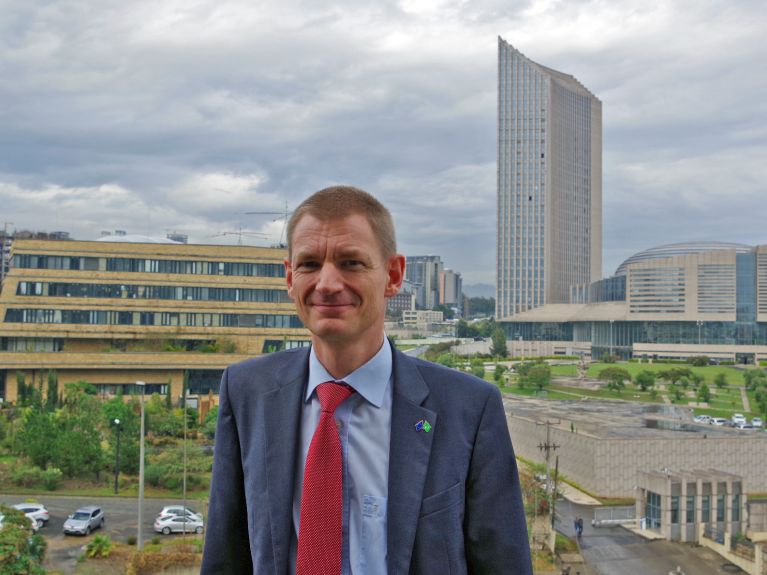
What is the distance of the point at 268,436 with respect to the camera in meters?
2.26

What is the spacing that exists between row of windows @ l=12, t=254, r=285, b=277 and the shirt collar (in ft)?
125

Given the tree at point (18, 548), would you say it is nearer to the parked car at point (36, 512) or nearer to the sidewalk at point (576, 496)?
the parked car at point (36, 512)

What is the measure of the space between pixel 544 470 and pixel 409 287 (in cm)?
13609

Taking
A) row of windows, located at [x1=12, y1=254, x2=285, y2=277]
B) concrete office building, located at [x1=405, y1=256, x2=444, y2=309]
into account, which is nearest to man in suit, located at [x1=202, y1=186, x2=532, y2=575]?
row of windows, located at [x1=12, y1=254, x2=285, y2=277]

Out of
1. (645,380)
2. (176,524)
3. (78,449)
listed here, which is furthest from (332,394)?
(645,380)

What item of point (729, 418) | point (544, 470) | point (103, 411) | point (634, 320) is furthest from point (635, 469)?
point (634, 320)

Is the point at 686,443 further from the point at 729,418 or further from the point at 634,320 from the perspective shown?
the point at 634,320

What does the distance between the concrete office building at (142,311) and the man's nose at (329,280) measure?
36.9 metres

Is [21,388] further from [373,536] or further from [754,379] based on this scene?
[754,379]

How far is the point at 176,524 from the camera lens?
19.0 meters

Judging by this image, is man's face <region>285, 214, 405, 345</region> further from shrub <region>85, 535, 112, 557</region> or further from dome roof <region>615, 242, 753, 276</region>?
dome roof <region>615, 242, 753, 276</region>

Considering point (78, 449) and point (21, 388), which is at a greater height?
point (21, 388)

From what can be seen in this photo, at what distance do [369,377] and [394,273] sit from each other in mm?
357

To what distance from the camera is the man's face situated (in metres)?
2.18
